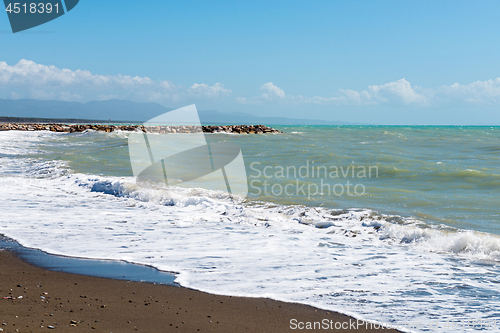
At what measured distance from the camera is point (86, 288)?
3762 millimetres

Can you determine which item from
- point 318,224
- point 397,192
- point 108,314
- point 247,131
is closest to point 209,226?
point 318,224

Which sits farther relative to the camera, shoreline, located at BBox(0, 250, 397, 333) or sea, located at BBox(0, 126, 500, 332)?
sea, located at BBox(0, 126, 500, 332)

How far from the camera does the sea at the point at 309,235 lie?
150 inches

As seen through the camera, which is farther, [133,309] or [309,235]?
[309,235]

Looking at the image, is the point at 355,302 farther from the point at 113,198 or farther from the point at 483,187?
the point at 483,187

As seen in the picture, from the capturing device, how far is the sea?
12.5 ft

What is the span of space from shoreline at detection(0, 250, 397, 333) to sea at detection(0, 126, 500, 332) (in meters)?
0.23

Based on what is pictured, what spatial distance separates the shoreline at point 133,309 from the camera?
299 cm

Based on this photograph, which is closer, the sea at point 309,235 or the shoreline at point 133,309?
the shoreline at point 133,309

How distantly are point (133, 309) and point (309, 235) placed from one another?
3597 mm

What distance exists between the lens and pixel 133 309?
332 cm

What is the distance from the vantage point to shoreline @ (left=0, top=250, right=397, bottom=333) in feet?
9.81

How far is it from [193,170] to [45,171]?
5118 millimetres

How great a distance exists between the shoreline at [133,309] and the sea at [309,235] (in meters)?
0.23
